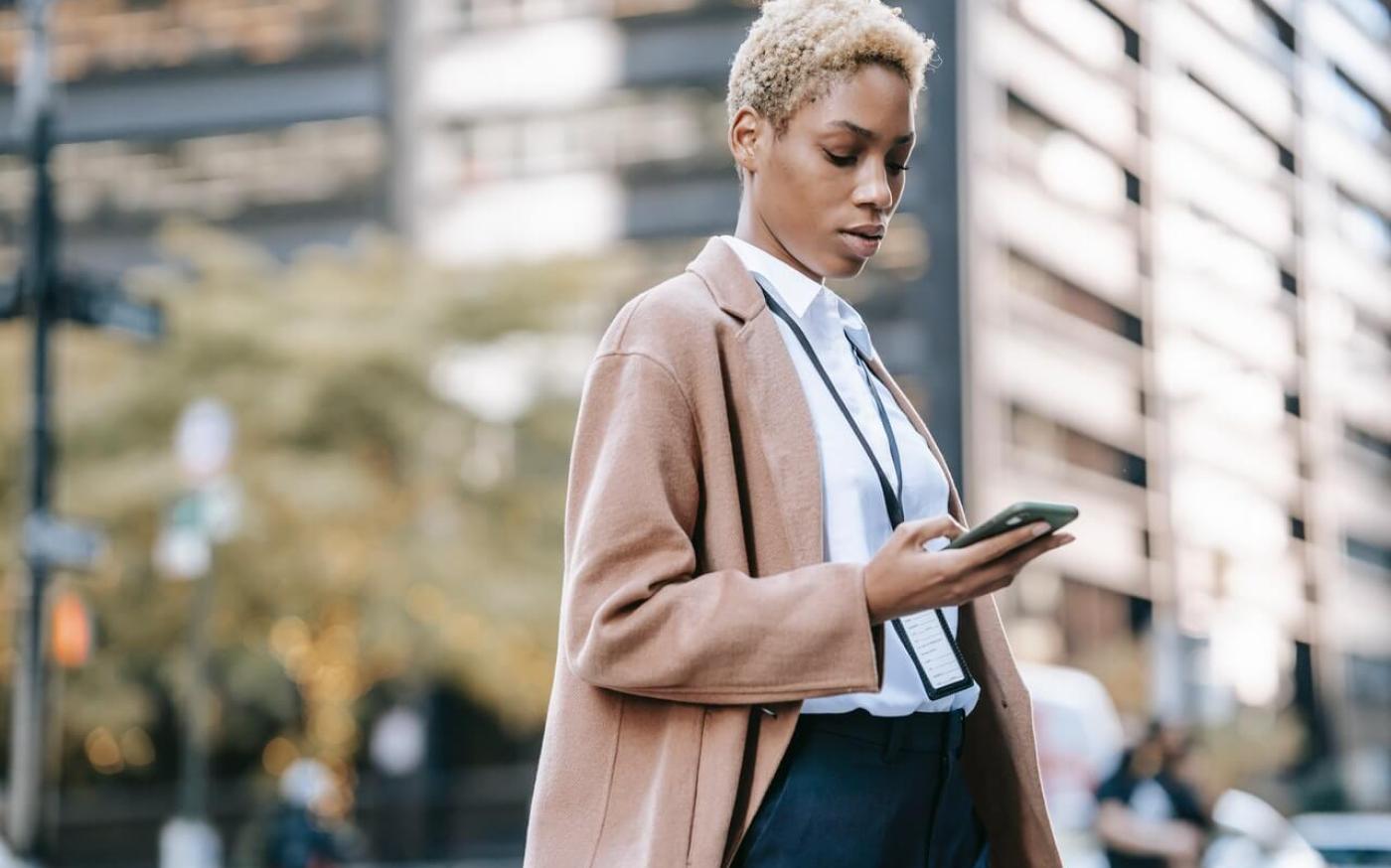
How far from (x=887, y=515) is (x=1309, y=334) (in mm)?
66407

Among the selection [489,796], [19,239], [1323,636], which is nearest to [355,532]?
[489,796]

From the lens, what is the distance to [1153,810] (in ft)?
33.2

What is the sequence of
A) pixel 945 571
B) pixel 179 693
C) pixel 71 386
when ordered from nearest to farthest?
pixel 945 571
pixel 71 386
pixel 179 693

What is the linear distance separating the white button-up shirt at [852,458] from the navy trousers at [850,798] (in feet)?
0.08

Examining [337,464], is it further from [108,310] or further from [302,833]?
[108,310]

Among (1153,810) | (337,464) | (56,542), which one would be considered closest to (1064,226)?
(337,464)

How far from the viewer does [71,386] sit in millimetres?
30734

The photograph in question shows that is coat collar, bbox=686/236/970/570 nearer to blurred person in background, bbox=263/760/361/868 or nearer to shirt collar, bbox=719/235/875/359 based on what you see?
shirt collar, bbox=719/235/875/359

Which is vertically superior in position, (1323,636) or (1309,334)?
(1309,334)

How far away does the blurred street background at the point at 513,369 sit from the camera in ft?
98.6

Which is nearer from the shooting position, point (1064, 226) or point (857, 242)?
point (857, 242)

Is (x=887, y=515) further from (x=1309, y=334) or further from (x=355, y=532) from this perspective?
(x=1309, y=334)

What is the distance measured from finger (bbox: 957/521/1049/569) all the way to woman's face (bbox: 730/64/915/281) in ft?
1.69

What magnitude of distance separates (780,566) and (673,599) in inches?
6.1
